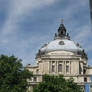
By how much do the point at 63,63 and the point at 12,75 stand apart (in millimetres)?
46624

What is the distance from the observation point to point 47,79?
5681cm

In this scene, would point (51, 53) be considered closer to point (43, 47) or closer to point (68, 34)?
point (43, 47)

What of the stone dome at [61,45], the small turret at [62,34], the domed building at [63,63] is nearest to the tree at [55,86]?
the domed building at [63,63]

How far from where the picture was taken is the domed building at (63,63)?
92000mm

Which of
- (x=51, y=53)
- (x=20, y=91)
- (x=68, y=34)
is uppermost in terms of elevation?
(x=68, y=34)

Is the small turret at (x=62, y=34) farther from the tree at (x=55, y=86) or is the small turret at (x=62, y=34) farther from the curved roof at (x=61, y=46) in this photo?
the tree at (x=55, y=86)

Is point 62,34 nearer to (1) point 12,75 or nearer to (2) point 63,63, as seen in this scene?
(2) point 63,63

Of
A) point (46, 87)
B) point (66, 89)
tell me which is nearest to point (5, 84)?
point (46, 87)

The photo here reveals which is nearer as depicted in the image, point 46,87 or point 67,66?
point 46,87

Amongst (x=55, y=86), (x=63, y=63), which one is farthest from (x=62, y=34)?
(x=55, y=86)

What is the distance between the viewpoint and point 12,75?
5075 cm

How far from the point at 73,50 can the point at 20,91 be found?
52.4 metres

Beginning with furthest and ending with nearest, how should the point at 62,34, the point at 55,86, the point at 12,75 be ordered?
the point at 62,34
the point at 55,86
the point at 12,75

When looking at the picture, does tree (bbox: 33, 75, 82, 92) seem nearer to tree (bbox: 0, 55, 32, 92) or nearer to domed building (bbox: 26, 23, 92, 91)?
tree (bbox: 0, 55, 32, 92)
